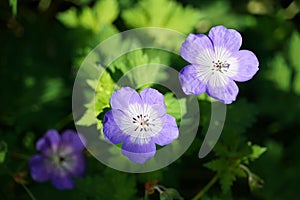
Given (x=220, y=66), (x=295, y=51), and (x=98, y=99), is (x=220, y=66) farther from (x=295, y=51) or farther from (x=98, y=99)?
(x=295, y=51)

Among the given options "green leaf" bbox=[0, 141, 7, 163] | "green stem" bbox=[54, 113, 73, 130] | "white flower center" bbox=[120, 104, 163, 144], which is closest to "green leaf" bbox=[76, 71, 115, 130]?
"white flower center" bbox=[120, 104, 163, 144]

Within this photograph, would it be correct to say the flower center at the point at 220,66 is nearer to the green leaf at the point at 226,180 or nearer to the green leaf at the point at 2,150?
the green leaf at the point at 226,180

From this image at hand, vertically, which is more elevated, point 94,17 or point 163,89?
point 94,17

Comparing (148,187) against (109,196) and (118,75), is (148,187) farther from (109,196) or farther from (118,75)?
(118,75)

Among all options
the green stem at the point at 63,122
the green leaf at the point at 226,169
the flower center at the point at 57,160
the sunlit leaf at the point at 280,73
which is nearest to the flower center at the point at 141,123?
the green leaf at the point at 226,169

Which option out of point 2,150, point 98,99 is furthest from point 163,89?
point 2,150

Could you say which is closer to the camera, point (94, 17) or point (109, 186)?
point (109, 186)

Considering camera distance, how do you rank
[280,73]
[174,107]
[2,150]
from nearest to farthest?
[174,107]
[2,150]
[280,73]

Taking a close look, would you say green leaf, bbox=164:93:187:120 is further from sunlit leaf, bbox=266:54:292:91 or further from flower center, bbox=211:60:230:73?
sunlit leaf, bbox=266:54:292:91
